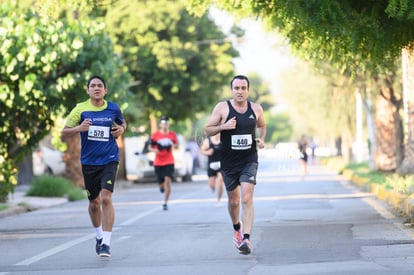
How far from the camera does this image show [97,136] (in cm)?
1191

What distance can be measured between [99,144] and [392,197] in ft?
30.8

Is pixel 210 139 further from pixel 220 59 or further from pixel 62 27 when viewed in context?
pixel 220 59

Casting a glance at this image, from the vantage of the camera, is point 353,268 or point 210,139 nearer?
point 353,268

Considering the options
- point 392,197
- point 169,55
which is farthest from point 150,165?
point 392,197

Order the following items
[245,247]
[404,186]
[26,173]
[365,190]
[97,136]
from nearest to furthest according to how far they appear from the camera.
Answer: [245,247] < [97,136] < [404,186] < [365,190] < [26,173]

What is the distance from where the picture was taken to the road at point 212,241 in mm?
10469

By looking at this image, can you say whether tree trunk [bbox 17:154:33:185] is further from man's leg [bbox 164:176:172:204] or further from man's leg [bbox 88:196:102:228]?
man's leg [bbox 88:196:102:228]

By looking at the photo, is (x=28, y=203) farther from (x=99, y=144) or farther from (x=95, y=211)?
(x=99, y=144)

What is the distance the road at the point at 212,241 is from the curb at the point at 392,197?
24 cm

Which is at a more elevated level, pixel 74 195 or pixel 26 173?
pixel 26 173

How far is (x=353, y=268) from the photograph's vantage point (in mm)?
9875

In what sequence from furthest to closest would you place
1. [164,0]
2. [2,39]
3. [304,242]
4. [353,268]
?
1. [164,0]
2. [2,39]
3. [304,242]
4. [353,268]

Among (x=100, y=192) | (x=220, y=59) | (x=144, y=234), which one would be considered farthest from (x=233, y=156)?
(x=220, y=59)

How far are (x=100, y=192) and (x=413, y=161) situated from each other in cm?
1402
